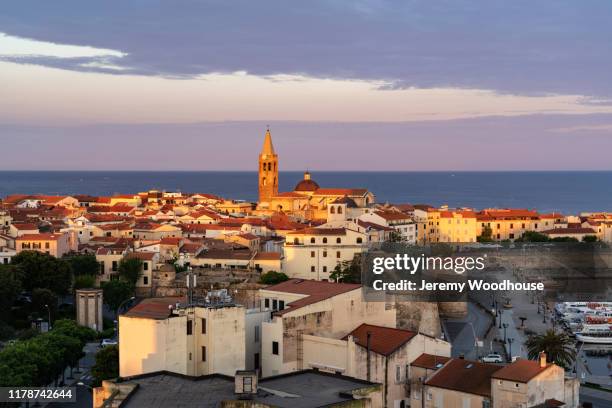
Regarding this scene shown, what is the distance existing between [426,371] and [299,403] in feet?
23.9

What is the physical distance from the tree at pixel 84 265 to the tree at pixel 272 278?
26.5 ft

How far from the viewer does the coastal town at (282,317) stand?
1930cm

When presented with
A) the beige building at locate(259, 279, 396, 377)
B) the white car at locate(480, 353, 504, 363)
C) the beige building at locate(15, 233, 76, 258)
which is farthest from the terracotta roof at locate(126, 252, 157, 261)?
A: the white car at locate(480, 353, 504, 363)

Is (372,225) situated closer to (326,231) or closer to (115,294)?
(326,231)

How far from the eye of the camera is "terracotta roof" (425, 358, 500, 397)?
20141mm

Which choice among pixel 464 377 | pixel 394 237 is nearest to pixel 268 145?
pixel 394 237

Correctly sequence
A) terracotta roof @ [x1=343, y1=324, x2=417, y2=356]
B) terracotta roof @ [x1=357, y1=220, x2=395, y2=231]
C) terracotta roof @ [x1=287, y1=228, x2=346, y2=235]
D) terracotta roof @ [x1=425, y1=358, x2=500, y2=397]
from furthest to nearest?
terracotta roof @ [x1=357, y1=220, x2=395, y2=231] → terracotta roof @ [x1=287, y1=228, x2=346, y2=235] → terracotta roof @ [x1=343, y1=324, x2=417, y2=356] → terracotta roof @ [x1=425, y1=358, x2=500, y2=397]

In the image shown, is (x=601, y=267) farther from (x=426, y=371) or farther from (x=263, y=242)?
(x=426, y=371)

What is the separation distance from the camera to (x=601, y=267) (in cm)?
5769

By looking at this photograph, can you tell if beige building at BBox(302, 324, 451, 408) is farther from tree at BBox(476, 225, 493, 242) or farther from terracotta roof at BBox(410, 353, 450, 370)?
tree at BBox(476, 225, 493, 242)

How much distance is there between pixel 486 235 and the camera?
7431 cm

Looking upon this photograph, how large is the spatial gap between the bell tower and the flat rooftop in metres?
65.9

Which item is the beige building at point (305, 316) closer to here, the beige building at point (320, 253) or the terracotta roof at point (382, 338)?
the terracotta roof at point (382, 338)

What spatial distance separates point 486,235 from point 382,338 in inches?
2104
